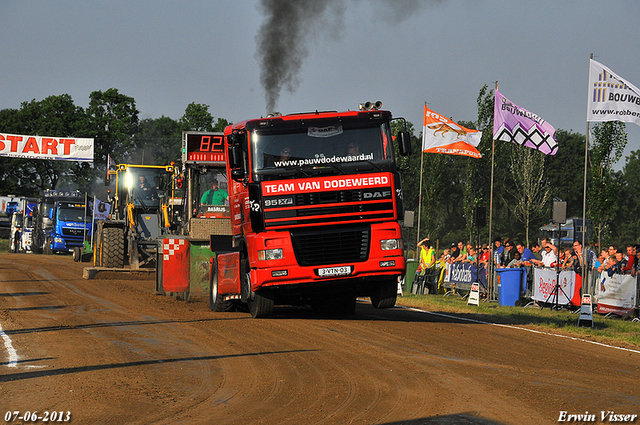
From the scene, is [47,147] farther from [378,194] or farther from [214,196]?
[378,194]

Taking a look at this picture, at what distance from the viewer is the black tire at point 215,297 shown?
595 inches

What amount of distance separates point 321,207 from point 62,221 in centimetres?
3097

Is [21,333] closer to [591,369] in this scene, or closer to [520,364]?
[520,364]

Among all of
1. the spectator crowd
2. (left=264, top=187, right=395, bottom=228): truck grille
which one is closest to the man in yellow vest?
the spectator crowd

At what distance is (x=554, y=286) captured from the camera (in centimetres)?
1805

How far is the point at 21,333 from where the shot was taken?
37.8ft

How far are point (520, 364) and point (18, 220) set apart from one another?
43.9 m

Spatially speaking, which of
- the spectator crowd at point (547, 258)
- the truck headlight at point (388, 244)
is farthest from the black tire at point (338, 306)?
the spectator crowd at point (547, 258)

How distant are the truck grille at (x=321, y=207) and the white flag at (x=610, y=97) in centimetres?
802

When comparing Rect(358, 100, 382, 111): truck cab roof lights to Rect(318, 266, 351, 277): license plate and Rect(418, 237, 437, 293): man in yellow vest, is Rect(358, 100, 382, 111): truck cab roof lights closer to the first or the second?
Rect(318, 266, 351, 277): license plate

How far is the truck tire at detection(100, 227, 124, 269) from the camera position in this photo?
24828mm

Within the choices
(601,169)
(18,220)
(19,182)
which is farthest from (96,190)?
(601,169)

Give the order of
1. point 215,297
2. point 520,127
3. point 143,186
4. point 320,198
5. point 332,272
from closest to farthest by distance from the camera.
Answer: point 320,198
point 332,272
point 215,297
point 520,127
point 143,186

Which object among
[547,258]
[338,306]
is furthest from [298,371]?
[547,258]
